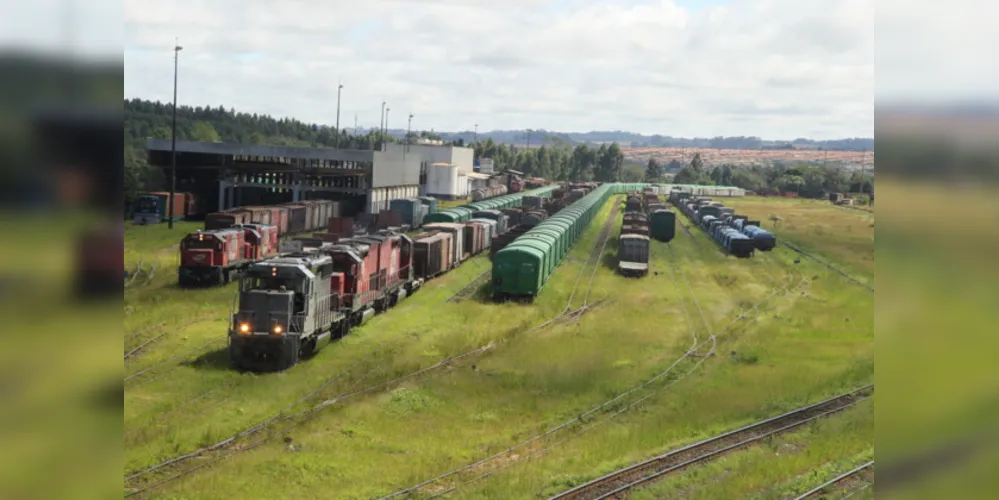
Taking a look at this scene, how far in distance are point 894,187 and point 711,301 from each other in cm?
4141

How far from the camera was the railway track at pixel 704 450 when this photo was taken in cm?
1783

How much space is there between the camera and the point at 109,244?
3.27 m

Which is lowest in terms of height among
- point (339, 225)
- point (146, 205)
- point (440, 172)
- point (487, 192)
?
point (339, 225)

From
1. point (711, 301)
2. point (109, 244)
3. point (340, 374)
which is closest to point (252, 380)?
point (340, 374)

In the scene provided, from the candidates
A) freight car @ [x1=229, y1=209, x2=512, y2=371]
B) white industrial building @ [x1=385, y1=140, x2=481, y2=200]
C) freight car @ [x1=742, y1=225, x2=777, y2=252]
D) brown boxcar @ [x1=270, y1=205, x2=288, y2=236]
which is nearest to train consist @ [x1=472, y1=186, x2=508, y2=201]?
white industrial building @ [x1=385, y1=140, x2=481, y2=200]

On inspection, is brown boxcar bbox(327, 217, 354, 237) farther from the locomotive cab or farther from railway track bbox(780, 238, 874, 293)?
the locomotive cab

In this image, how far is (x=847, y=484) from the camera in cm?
1825

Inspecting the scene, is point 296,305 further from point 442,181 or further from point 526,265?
point 442,181

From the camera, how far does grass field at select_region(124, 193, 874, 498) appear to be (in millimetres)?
18328

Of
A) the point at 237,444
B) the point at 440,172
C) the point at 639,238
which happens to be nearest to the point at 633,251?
the point at 639,238

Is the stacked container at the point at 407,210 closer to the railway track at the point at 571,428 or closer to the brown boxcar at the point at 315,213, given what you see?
the brown boxcar at the point at 315,213

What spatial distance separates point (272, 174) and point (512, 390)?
2478 inches

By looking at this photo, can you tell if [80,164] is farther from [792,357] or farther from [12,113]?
[792,357]

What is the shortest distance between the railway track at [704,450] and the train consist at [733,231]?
122 ft
